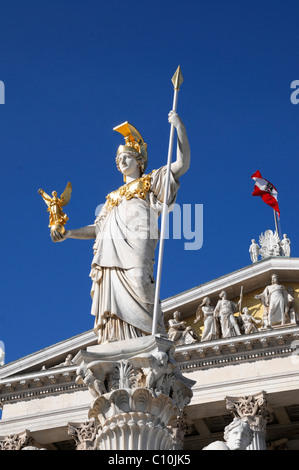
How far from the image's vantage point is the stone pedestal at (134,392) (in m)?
8.52

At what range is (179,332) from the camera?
107 ft

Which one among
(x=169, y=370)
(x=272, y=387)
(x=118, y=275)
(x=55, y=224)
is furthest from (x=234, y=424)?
(x=272, y=387)

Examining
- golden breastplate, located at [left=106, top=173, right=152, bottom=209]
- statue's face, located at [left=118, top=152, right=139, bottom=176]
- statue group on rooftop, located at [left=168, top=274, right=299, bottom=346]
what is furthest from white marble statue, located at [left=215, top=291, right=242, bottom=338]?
golden breastplate, located at [left=106, top=173, right=152, bottom=209]

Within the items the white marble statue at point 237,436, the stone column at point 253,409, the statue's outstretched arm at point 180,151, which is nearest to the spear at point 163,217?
the statue's outstretched arm at point 180,151

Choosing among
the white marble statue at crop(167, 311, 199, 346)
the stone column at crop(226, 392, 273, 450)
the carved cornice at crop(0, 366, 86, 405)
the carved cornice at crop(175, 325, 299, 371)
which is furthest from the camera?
the white marble statue at crop(167, 311, 199, 346)

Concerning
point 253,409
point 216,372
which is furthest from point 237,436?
point 216,372

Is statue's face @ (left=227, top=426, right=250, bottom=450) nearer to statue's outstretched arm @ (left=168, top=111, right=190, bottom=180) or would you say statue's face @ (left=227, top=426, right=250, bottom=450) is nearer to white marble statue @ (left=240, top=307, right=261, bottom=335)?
statue's outstretched arm @ (left=168, top=111, right=190, bottom=180)

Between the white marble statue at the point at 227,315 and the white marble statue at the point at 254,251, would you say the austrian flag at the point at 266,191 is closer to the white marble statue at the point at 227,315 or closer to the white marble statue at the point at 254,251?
the white marble statue at the point at 254,251

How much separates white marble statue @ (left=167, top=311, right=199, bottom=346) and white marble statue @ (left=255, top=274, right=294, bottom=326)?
2.52 meters

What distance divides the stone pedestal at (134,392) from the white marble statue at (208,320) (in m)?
→ 22.9

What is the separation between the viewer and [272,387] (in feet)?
99.5

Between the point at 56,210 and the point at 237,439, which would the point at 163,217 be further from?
the point at 237,439

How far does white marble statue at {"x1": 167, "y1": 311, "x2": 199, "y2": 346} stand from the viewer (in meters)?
32.2

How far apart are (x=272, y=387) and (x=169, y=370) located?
2201 cm
